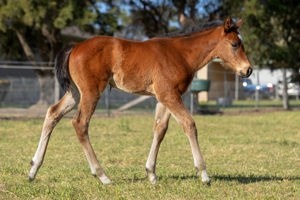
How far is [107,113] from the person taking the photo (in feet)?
50.9

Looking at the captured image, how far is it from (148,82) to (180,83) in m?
0.39

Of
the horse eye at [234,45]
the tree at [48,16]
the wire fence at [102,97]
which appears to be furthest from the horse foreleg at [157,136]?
the tree at [48,16]

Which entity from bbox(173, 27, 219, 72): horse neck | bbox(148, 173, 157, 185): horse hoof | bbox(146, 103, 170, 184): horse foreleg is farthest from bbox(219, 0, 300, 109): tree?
bbox(148, 173, 157, 185): horse hoof

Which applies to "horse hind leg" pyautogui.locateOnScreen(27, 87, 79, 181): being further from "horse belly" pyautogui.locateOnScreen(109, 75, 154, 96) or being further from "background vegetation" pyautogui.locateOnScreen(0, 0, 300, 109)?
"background vegetation" pyautogui.locateOnScreen(0, 0, 300, 109)

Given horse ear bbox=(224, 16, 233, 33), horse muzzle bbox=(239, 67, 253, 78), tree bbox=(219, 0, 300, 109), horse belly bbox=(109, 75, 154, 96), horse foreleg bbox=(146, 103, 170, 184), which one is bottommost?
horse foreleg bbox=(146, 103, 170, 184)

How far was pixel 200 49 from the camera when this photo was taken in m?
4.88

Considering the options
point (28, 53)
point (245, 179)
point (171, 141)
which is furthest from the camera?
point (28, 53)

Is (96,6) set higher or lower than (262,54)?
higher

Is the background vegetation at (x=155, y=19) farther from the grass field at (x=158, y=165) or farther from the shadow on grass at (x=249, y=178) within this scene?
the shadow on grass at (x=249, y=178)

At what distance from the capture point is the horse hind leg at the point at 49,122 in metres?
4.68

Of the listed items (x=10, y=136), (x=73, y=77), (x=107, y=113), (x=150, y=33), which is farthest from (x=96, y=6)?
(x=73, y=77)

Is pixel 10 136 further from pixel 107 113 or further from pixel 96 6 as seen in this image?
pixel 96 6

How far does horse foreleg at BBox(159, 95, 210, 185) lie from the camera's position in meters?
4.48

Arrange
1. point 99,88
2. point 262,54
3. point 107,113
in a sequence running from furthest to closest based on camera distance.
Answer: point 262,54
point 107,113
point 99,88
